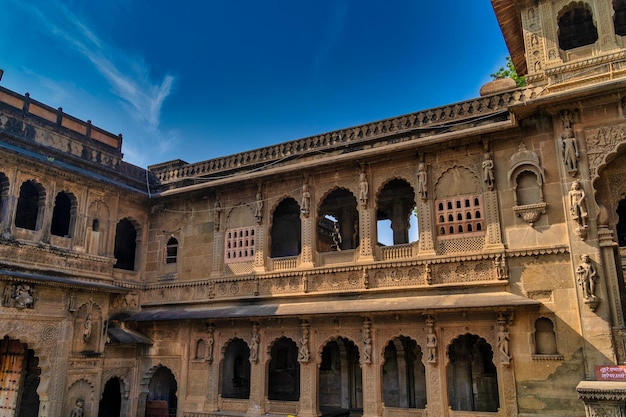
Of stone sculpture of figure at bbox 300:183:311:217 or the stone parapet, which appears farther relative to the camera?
stone sculpture of figure at bbox 300:183:311:217

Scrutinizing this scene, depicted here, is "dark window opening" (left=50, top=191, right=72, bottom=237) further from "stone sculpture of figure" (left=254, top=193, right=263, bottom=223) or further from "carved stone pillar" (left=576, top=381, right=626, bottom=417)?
"carved stone pillar" (left=576, top=381, right=626, bottom=417)

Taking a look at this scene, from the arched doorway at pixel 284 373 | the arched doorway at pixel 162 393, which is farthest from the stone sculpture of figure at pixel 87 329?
the arched doorway at pixel 284 373

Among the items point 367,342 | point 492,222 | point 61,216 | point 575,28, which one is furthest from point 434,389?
point 61,216

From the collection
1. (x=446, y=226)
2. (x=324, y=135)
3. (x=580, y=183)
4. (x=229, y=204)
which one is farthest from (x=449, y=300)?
(x=229, y=204)

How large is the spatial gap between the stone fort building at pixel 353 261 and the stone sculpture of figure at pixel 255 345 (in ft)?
0.22

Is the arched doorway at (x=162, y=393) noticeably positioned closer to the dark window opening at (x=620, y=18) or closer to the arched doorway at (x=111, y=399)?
the arched doorway at (x=111, y=399)

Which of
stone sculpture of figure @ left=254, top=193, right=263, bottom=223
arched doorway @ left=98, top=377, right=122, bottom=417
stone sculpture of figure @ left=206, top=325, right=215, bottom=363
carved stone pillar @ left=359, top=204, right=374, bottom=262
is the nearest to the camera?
carved stone pillar @ left=359, top=204, right=374, bottom=262

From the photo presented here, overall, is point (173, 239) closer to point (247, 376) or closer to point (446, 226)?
point (247, 376)

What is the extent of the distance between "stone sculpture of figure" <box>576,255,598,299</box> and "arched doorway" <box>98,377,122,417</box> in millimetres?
13597

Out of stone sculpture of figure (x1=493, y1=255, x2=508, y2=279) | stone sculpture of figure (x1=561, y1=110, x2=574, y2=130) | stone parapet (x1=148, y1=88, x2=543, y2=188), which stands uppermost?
stone parapet (x1=148, y1=88, x2=543, y2=188)

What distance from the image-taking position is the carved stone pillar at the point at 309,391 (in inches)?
518

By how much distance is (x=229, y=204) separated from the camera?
632 inches

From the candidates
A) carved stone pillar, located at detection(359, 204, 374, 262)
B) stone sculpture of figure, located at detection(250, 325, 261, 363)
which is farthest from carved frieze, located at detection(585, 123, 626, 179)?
stone sculpture of figure, located at detection(250, 325, 261, 363)

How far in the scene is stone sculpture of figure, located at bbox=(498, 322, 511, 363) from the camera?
1110 cm
